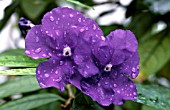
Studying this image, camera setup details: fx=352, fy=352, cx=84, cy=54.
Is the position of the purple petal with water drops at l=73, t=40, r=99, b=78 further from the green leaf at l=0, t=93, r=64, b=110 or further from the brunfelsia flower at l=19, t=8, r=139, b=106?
the green leaf at l=0, t=93, r=64, b=110

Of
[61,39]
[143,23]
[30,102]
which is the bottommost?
[30,102]

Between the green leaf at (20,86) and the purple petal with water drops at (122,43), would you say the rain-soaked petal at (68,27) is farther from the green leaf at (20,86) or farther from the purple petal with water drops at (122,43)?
the green leaf at (20,86)

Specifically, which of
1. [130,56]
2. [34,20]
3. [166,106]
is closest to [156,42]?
[34,20]

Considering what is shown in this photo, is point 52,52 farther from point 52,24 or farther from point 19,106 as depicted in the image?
point 19,106

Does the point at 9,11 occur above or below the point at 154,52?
above

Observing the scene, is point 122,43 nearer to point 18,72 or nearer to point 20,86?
point 18,72

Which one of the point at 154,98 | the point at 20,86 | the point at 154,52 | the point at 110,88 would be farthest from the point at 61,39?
the point at 154,52

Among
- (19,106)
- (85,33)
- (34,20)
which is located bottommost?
(19,106)
